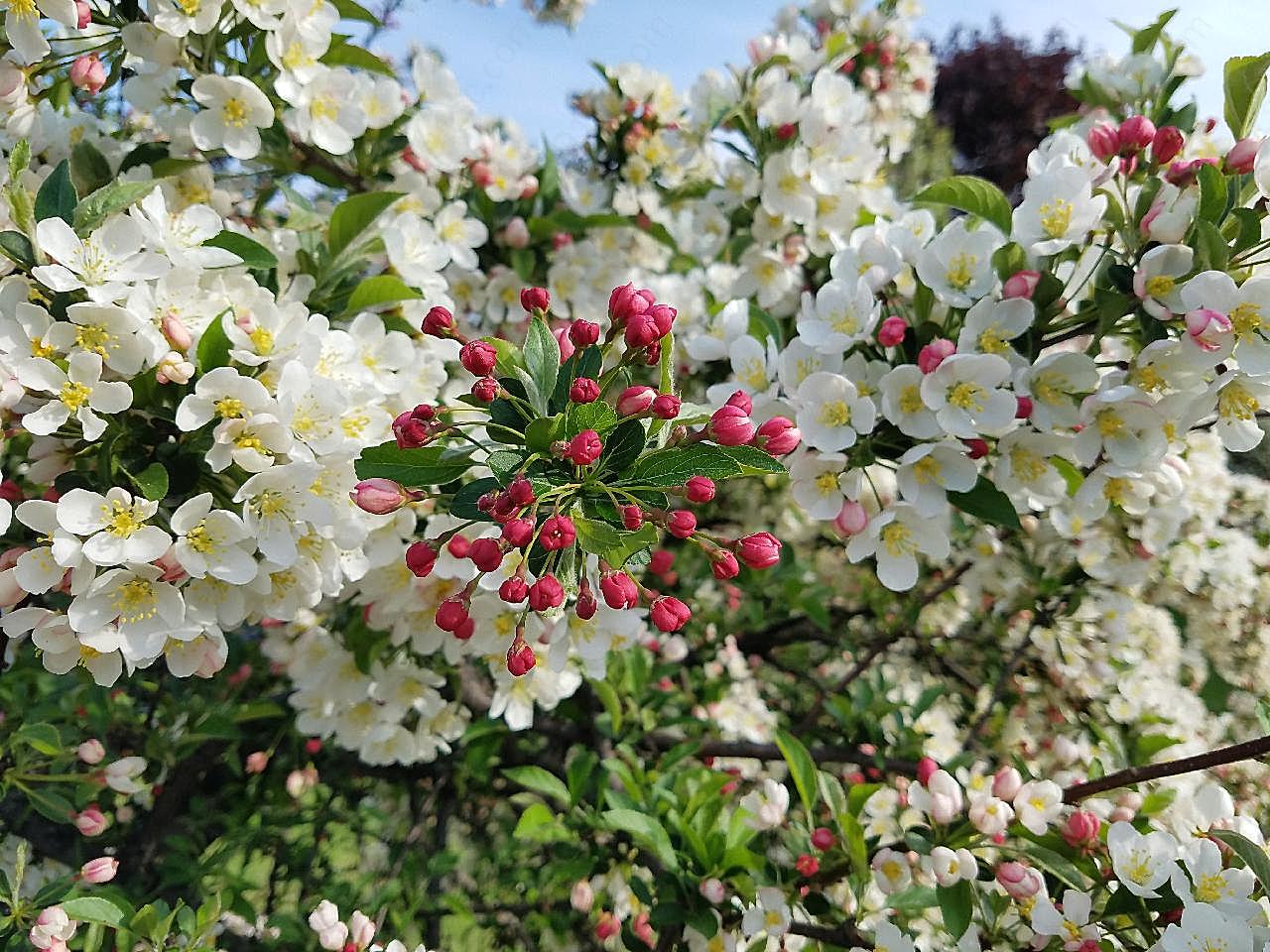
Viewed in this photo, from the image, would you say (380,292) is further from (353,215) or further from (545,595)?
(545,595)

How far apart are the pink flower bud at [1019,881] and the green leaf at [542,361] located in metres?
0.99

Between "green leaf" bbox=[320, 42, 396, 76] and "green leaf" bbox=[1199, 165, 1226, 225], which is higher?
"green leaf" bbox=[1199, 165, 1226, 225]

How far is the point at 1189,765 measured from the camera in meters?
1.19

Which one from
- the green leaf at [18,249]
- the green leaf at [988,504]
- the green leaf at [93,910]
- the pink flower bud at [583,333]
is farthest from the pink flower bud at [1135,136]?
the green leaf at [93,910]

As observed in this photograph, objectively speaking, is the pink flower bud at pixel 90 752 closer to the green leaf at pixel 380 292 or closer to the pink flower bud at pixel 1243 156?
the green leaf at pixel 380 292

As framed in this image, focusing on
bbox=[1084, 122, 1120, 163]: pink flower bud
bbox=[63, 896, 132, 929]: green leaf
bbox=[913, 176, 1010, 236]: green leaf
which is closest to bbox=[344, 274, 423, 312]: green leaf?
bbox=[913, 176, 1010, 236]: green leaf

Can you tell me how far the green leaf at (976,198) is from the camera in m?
1.36

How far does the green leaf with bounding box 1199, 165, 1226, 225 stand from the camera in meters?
1.17

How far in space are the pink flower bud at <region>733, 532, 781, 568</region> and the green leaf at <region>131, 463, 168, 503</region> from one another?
78 centimetres

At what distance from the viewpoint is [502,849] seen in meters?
2.36

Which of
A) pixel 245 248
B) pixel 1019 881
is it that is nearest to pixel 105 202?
pixel 245 248

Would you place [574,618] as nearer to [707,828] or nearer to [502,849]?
[707,828]

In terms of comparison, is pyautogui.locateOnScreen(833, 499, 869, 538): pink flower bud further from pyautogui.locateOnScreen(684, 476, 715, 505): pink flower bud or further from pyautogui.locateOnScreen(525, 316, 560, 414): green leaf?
pyautogui.locateOnScreen(525, 316, 560, 414): green leaf

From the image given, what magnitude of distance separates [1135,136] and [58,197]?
166cm
